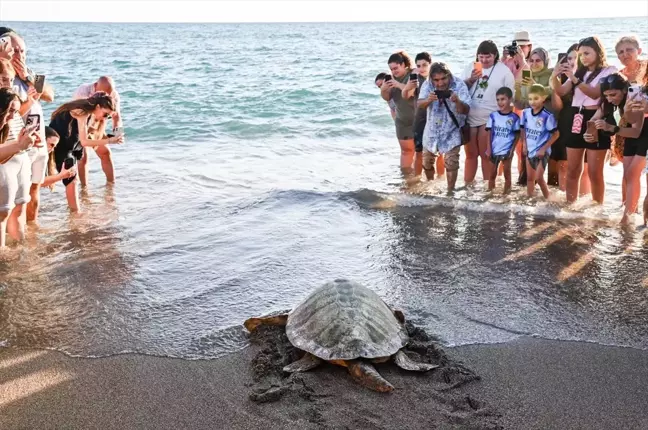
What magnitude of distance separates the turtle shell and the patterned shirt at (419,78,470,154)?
4.00 meters

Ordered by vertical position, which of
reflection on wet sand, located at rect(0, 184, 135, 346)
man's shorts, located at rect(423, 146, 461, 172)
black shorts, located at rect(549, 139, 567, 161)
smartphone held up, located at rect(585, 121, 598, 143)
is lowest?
reflection on wet sand, located at rect(0, 184, 135, 346)

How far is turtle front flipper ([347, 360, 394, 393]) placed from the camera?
3.53 meters

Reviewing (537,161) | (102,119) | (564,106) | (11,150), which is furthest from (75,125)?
(564,106)

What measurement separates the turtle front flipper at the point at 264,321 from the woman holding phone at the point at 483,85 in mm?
4456

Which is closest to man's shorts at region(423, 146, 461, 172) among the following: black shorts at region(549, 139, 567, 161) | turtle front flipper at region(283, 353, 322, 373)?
black shorts at region(549, 139, 567, 161)

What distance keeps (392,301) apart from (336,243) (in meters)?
1.57

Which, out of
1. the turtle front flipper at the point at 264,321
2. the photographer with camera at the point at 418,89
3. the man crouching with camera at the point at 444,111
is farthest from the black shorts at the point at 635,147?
the turtle front flipper at the point at 264,321

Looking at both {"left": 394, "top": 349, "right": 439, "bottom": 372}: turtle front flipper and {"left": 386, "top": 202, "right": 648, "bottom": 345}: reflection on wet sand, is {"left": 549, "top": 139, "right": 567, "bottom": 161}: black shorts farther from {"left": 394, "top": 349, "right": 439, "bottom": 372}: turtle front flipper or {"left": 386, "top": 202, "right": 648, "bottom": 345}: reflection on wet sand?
{"left": 394, "top": 349, "right": 439, "bottom": 372}: turtle front flipper

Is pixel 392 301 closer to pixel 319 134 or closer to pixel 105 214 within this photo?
pixel 105 214

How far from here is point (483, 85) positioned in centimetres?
760

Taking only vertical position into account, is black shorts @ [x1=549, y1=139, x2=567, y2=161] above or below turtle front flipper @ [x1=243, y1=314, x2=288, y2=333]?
above

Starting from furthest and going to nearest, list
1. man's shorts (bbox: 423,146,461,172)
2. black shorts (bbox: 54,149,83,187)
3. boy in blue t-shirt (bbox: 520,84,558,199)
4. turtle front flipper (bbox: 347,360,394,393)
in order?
man's shorts (bbox: 423,146,461,172) < black shorts (bbox: 54,149,83,187) < boy in blue t-shirt (bbox: 520,84,558,199) < turtle front flipper (bbox: 347,360,394,393)

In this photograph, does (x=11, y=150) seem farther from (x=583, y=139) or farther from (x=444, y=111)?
(x=583, y=139)

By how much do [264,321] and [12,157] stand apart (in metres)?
2.94
